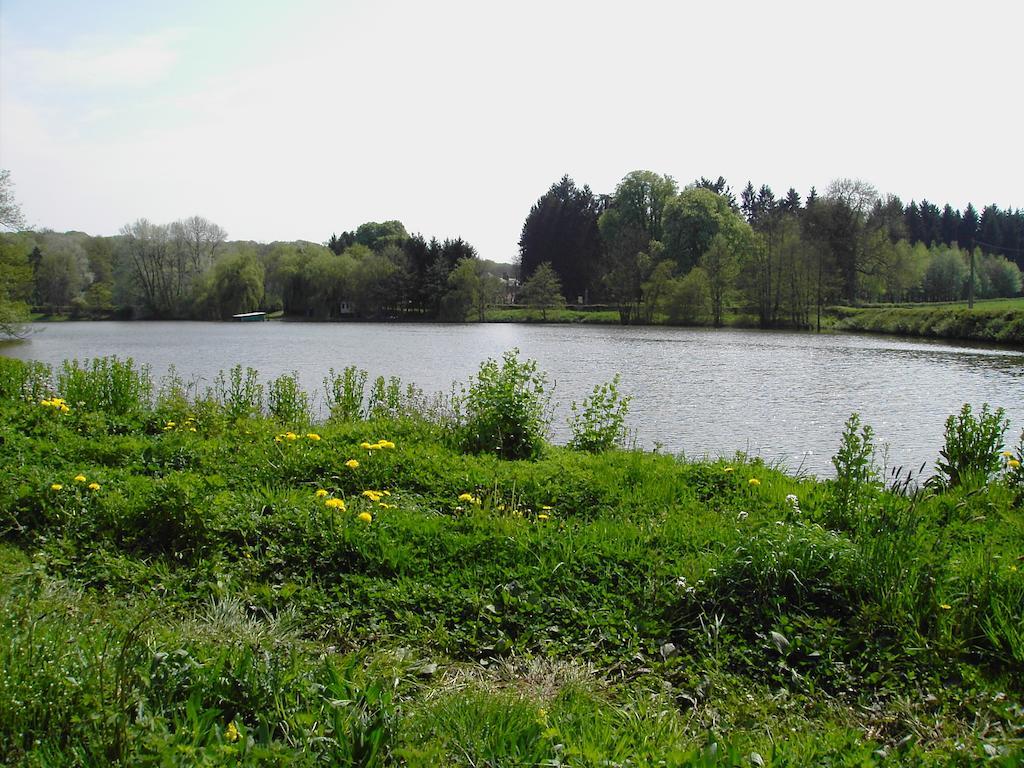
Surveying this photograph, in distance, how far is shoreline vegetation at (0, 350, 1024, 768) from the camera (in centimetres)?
264

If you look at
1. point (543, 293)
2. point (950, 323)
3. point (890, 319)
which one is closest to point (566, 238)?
point (543, 293)

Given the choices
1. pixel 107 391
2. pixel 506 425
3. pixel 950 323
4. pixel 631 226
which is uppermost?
pixel 631 226

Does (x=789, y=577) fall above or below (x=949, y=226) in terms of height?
below

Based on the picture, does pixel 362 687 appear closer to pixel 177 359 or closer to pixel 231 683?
pixel 231 683

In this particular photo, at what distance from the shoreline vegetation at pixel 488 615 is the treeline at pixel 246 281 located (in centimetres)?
Result: 7042

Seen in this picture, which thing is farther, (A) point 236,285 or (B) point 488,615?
(A) point 236,285

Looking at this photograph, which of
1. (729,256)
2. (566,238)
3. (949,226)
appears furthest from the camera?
(949,226)

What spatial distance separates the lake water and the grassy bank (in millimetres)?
3480

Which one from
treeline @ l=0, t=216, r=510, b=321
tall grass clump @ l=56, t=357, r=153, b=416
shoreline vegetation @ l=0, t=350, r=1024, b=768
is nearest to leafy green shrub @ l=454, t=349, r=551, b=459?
shoreline vegetation @ l=0, t=350, r=1024, b=768

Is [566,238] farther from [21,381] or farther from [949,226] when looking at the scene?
[21,381]

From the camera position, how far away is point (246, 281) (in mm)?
73500

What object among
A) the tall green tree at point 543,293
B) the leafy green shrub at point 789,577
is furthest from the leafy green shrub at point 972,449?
the tall green tree at point 543,293

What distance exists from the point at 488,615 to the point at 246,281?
2970 inches

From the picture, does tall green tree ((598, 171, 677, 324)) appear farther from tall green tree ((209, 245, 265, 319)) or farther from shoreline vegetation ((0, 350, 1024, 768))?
shoreline vegetation ((0, 350, 1024, 768))
